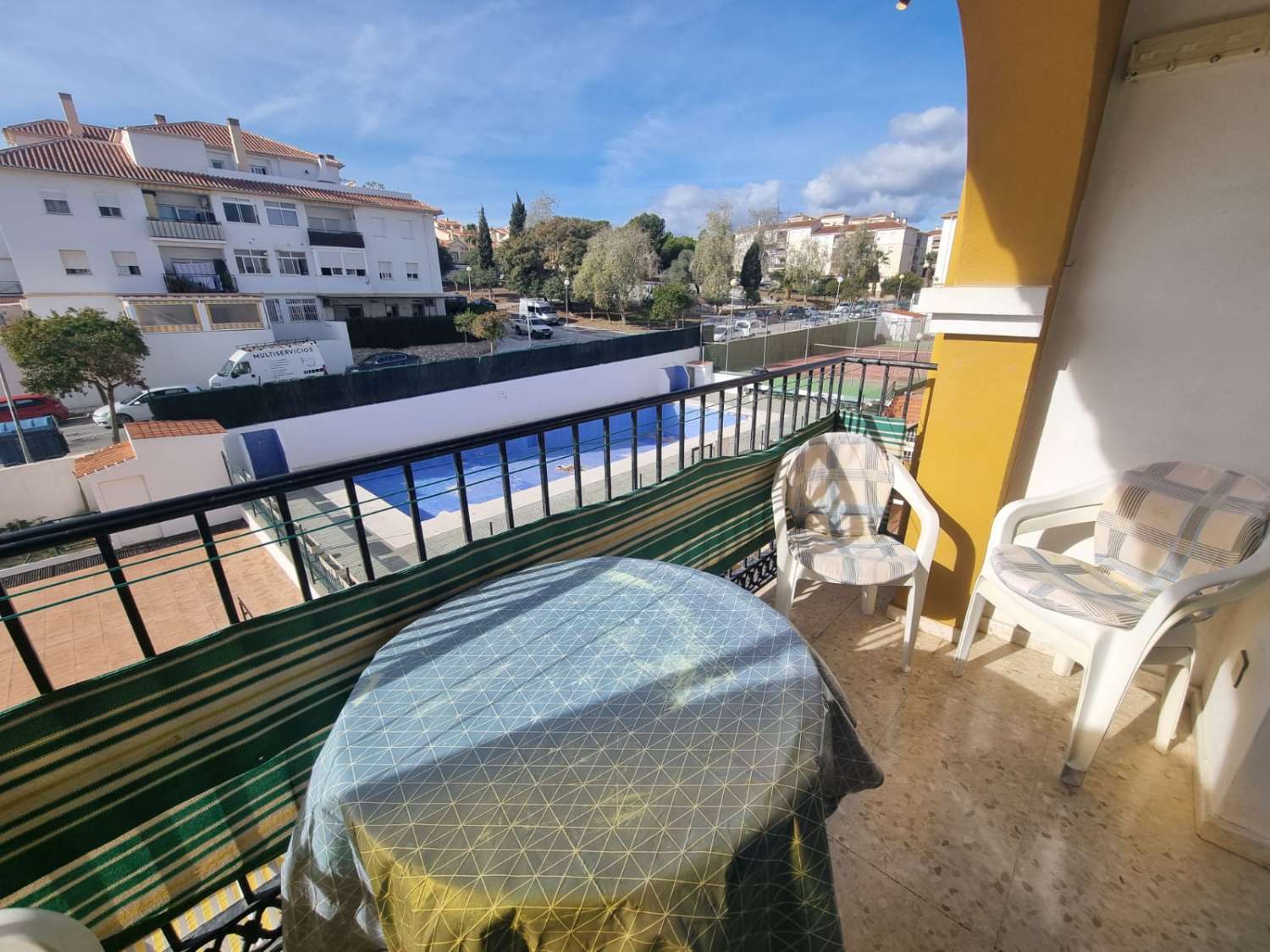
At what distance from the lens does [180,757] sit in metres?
1.10

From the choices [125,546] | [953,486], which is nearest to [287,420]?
[125,546]

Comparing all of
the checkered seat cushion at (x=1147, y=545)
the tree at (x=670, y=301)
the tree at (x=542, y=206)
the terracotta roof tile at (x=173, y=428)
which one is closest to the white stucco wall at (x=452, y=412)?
the terracotta roof tile at (x=173, y=428)

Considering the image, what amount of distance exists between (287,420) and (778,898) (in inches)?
561

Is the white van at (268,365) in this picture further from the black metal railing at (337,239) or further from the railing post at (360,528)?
the railing post at (360,528)

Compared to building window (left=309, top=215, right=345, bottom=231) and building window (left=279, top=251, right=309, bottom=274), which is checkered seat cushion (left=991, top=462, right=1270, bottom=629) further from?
building window (left=309, top=215, right=345, bottom=231)

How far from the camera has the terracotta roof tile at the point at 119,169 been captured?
16.9 metres

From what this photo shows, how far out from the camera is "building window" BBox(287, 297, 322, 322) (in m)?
21.5

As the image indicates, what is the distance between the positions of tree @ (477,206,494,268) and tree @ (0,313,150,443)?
24.6 meters

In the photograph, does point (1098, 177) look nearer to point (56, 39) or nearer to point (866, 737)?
point (866, 737)

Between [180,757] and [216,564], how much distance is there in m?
0.41

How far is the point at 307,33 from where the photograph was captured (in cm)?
963

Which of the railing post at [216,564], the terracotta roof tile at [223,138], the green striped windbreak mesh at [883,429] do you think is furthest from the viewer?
the terracotta roof tile at [223,138]

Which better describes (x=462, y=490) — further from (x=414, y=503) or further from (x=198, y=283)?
(x=198, y=283)

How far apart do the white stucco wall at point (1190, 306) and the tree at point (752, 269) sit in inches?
1252
